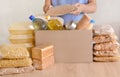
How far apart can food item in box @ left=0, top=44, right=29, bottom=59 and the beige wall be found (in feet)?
5.64

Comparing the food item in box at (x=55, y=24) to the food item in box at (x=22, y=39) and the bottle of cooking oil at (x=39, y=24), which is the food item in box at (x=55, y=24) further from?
the food item in box at (x=22, y=39)

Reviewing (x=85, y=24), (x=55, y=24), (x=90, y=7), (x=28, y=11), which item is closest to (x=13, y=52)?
(x=55, y=24)

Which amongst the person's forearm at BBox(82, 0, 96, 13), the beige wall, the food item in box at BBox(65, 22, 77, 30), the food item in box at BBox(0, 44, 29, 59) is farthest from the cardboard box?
the beige wall

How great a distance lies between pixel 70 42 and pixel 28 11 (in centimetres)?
170

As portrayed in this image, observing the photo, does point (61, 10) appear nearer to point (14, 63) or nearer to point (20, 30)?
point (20, 30)

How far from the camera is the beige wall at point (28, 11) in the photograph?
2.90m

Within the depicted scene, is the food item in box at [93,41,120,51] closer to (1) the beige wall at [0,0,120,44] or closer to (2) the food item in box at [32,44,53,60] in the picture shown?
(2) the food item in box at [32,44,53,60]

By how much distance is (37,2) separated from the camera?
9.71ft

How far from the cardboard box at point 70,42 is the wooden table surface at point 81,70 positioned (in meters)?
0.05

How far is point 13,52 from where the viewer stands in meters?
1.24

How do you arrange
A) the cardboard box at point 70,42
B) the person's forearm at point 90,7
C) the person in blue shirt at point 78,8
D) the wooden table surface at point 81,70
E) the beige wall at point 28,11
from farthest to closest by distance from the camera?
the beige wall at point 28,11 < the person's forearm at point 90,7 < the person in blue shirt at point 78,8 < the cardboard box at point 70,42 < the wooden table surface at point 81,70

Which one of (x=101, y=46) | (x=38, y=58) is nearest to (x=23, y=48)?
(x=38, y=58)

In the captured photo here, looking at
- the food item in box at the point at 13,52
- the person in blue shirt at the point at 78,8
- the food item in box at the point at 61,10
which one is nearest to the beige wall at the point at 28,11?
the person in blue shirt at the point at 78,8

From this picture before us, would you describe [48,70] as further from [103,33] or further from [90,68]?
[103,33]
